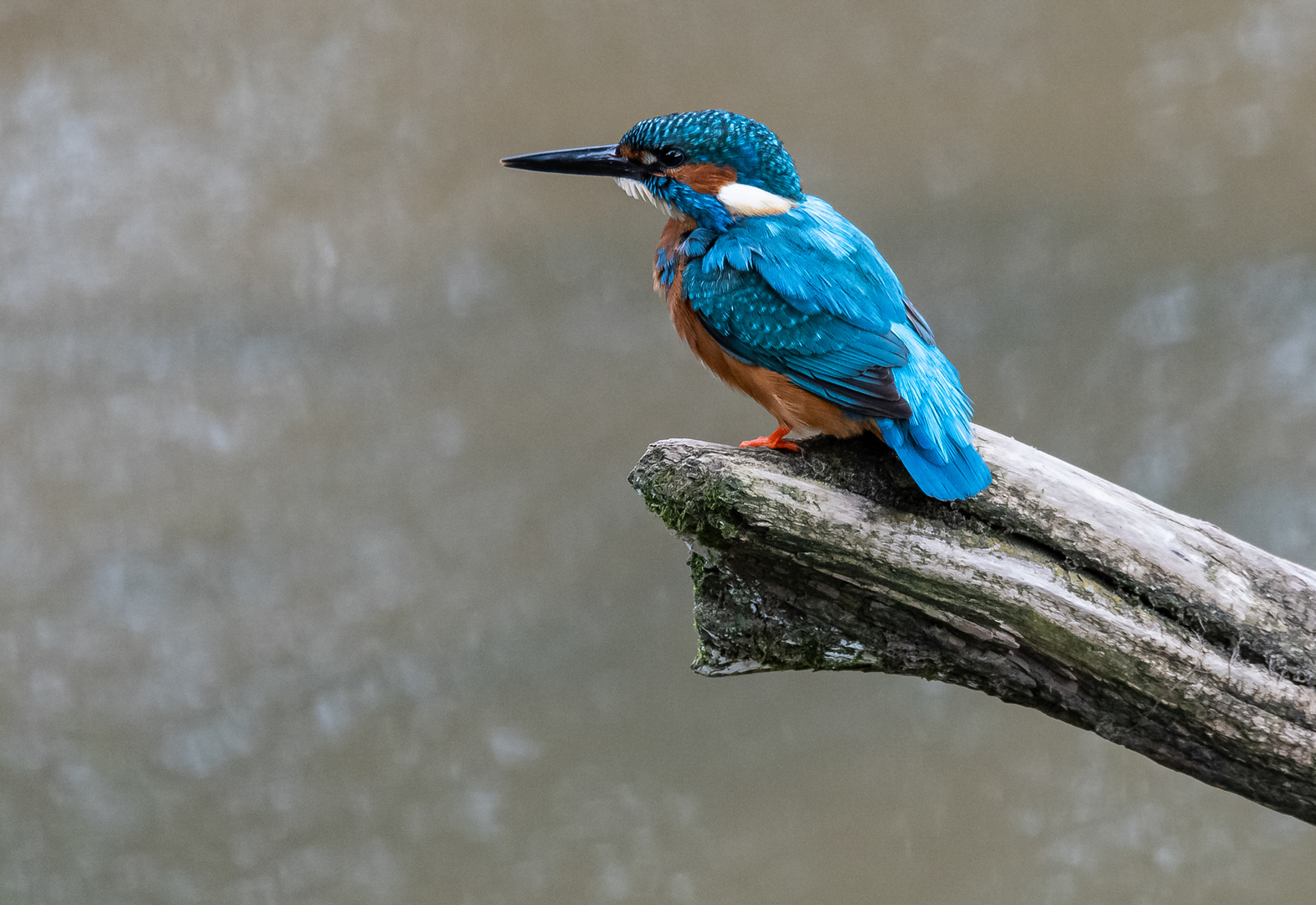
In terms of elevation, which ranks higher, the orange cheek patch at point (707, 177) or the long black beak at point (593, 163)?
the long black beak at point (593, 163)

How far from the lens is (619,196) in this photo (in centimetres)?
280

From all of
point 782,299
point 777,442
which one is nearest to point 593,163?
point 782,299

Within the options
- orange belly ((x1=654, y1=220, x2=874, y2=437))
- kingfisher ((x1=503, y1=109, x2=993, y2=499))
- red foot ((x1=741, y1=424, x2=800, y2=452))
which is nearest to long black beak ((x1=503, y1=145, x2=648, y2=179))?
kingfisher ((x1=503, y1=109, x2=993, y2=499))

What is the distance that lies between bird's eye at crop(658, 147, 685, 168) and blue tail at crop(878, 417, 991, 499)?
52cm

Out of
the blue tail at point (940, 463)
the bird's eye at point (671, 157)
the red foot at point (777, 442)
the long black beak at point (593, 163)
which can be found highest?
the long black beak at point (593, 163)

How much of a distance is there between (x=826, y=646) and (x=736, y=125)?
75 cm

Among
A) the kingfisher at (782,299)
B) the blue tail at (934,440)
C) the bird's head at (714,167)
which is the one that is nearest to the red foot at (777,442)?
the kingfisher at (782,299)

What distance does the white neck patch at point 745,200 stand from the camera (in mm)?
1476

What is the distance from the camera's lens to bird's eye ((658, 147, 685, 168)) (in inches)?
58.6

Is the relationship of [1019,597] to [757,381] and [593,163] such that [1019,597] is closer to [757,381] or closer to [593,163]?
[757,381]

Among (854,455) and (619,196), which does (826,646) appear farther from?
(619,196)

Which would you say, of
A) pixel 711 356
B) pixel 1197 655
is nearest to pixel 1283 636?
pixel 1197 655

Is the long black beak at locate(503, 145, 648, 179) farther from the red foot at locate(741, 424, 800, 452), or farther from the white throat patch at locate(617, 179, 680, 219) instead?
the red foot at locate(741, 424, 800, 452)

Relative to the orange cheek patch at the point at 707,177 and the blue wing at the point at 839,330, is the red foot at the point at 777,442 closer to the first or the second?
the blue wing at the point at 839,330
